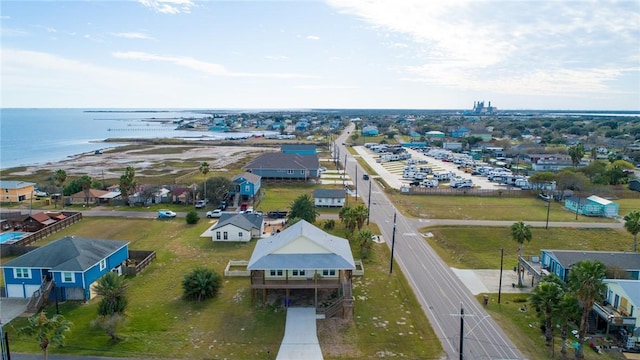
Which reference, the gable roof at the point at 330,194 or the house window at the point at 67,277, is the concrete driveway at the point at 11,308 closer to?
the house window at the point at 67,277

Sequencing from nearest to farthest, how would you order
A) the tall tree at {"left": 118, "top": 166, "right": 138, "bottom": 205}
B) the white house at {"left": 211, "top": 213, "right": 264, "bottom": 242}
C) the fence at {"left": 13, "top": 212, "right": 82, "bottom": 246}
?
1. the fence at {"left": 13, "top": 212, "right": 82, "bottom": 246}
2. the white house at {"left": 211, "top": 213, "right": 264, "bottom": 242}
3. the tall tree at {"left": 118, "top": 166, "right": 138, "bottom": 205}

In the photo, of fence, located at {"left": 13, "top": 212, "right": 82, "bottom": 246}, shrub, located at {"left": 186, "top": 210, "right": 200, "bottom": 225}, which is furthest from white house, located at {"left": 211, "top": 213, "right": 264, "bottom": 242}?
fence, located at {"left": 13, "top": 212, "right": 82, "bottom": 246}

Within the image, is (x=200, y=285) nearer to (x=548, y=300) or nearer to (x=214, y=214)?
(x=548, y=300)

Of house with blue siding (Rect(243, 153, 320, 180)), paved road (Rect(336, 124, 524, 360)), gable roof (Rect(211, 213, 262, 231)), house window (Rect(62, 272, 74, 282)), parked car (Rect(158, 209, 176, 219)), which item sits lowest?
paved road (Rect(336, 124, 524, 360))

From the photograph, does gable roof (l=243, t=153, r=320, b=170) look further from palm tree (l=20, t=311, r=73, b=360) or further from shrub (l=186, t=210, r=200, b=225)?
palm tree (l=20, t=311, r=73, b=360)

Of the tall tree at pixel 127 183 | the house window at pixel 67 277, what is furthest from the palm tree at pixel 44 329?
the tall tree at pixel 127 183

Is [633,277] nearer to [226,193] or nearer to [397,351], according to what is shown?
[397,351]
